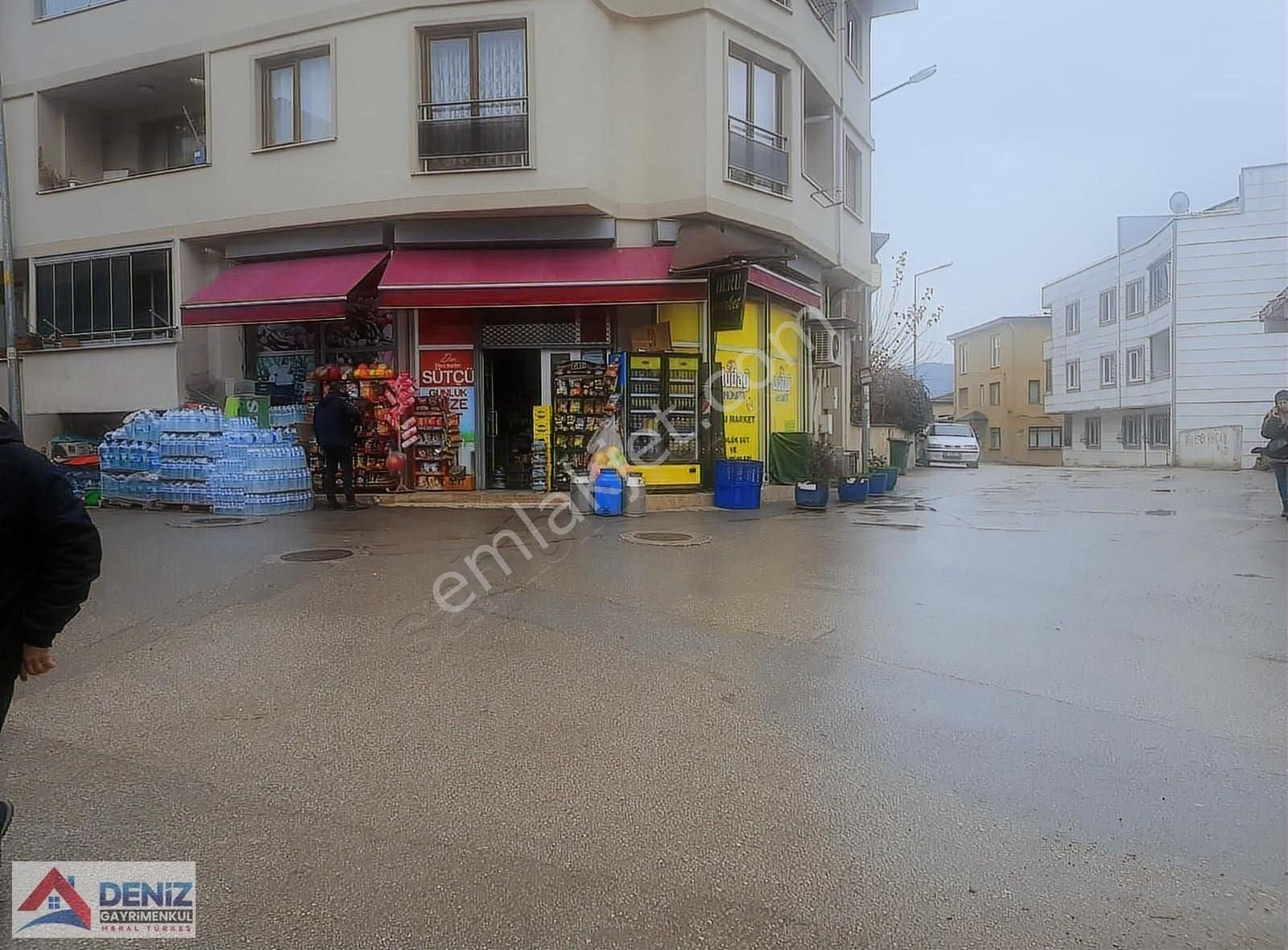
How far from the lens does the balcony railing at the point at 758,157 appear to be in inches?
591

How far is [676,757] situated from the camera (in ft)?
13.6

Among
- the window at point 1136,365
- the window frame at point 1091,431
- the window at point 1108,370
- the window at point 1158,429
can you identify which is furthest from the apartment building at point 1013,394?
the window at point 1158,429

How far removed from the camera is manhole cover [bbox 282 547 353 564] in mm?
9055

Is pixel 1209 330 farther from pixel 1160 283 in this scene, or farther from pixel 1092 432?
pixel 1092 432

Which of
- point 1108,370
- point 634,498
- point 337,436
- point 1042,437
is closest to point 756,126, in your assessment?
point 634,498

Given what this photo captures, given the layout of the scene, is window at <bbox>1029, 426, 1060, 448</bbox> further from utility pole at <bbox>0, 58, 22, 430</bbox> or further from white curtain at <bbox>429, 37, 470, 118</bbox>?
utility pole at <bbox>0, 58, 22, 430</bbox>

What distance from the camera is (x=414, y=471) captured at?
1477 centimetres

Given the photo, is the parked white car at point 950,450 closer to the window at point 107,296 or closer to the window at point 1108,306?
the window at point 1108,306

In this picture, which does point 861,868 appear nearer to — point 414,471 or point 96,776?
point 96,776

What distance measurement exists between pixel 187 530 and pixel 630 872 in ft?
32.2

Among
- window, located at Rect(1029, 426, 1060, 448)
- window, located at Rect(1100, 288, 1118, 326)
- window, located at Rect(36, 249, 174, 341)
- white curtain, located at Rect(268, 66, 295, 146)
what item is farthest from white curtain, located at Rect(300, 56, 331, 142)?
window, located at Rect(1029, 426, 1060, 448)

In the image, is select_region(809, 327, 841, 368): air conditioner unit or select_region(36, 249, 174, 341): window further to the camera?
select_region(809, 327, 841, 368): air conditioner unit

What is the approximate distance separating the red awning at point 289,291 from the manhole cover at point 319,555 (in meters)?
5.29

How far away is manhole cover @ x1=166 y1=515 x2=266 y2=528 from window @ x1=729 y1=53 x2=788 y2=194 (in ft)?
31.0
